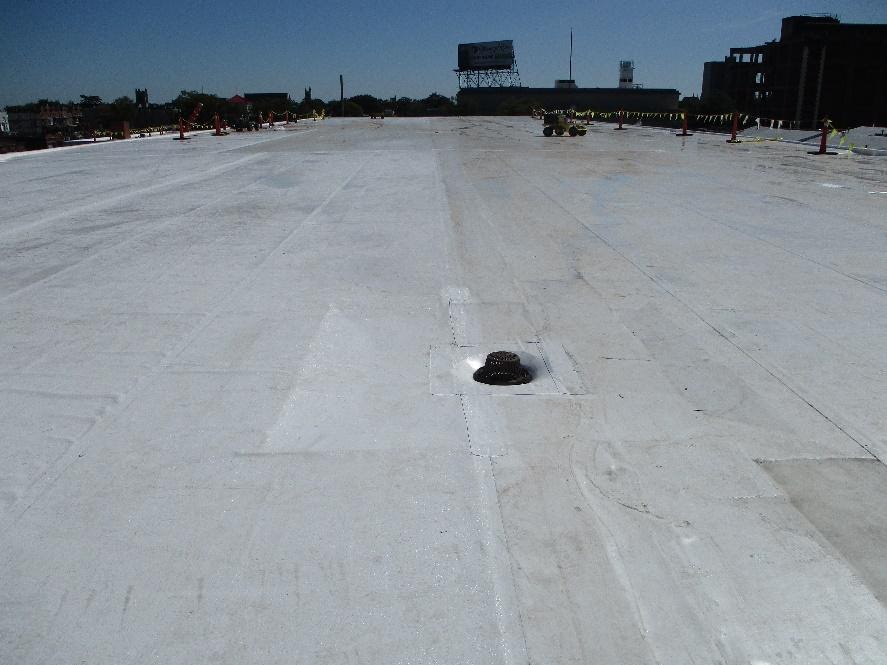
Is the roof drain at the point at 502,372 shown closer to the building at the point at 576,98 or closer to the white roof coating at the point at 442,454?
the white roof coating at the point at 442,454

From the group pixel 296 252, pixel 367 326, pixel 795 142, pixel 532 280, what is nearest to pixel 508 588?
pixel 367 326

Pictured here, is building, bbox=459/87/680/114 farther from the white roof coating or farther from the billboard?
the white roof coating

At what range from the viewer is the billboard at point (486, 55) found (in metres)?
117

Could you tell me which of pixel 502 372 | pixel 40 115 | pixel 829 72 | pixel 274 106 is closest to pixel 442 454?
pixel 502 372

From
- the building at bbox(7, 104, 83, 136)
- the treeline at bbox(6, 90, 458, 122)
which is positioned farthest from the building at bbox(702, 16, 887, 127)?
the building at bbox(7, 104, 83, 136)

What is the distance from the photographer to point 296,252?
907 centimetres

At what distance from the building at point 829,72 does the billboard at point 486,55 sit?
58053 millimetres

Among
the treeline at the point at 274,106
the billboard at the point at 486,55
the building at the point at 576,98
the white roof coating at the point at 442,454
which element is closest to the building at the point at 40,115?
the treeline at the point at 274,106

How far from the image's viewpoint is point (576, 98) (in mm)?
113250

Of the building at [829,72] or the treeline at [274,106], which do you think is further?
the treeline at [274,106]

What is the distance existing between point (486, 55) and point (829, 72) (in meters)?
69.0

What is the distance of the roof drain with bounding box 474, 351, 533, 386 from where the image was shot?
A: 5.00 meters

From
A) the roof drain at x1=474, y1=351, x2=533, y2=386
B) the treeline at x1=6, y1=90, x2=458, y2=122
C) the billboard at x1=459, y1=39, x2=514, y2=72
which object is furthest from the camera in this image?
the billboard at x1=459, y1=39, x2=514, y2=72

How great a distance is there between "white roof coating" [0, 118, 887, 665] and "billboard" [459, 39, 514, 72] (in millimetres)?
117372
